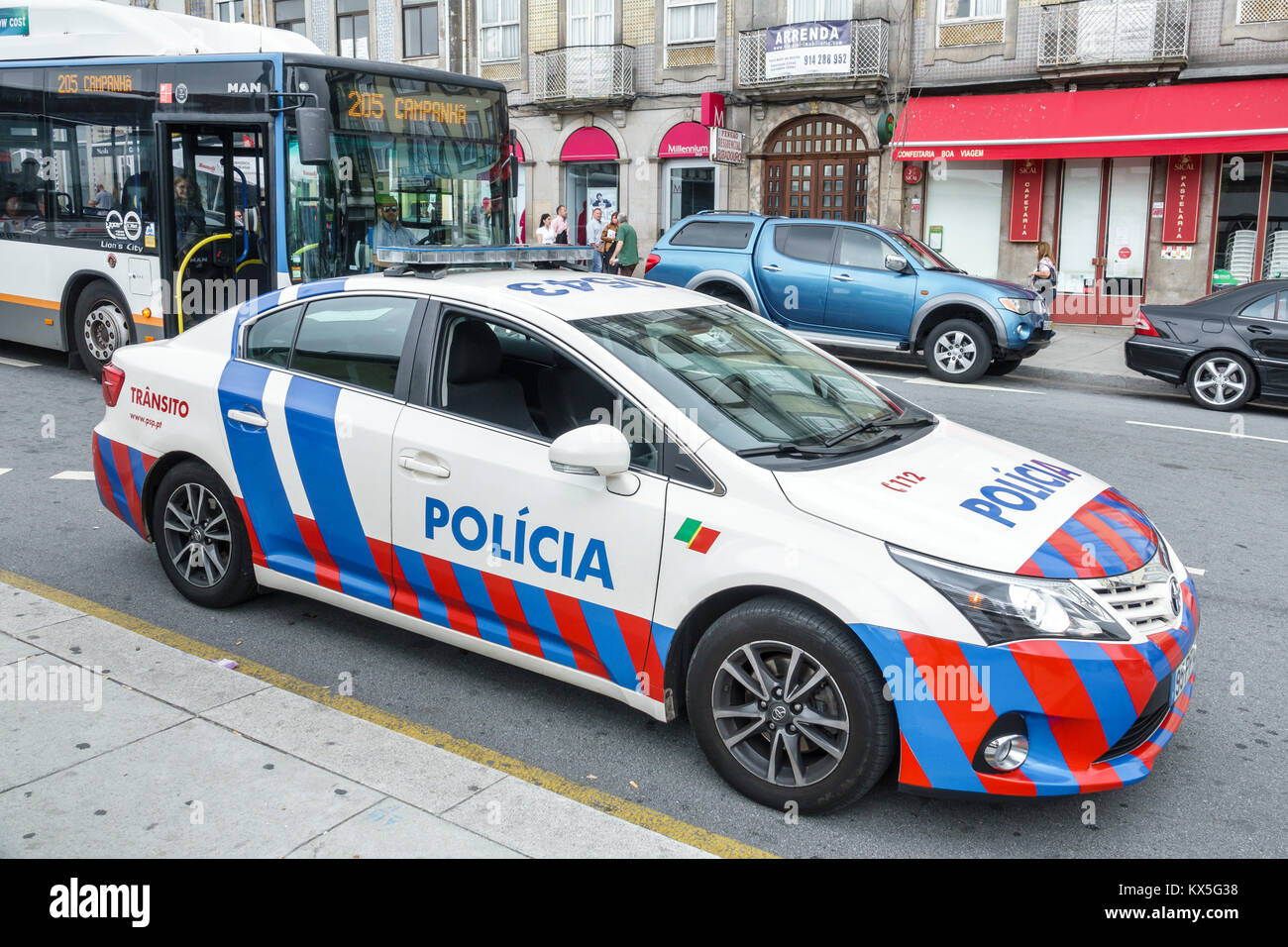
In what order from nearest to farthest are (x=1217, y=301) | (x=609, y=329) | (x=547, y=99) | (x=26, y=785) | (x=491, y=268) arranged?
(x=26, y=785), (x=609, y=329), (x=491, y=268), (x=1217, y=301), (x=547, y=99)

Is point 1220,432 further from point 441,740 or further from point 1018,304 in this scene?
point 441,740

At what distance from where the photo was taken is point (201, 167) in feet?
33.8

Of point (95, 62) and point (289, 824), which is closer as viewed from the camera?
point (289, 824)

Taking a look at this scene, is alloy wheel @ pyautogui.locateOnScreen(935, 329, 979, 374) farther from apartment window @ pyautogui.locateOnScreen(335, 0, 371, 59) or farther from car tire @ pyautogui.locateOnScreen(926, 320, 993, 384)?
apartment window @ pyautogui.locateOnScreen(335, 0, 371, 59)

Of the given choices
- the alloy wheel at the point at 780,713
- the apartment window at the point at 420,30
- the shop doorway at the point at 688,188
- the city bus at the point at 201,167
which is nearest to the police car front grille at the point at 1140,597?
the alloy wheel at the point at 780,713

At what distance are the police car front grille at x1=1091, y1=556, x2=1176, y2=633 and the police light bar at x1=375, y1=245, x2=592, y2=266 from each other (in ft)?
9.36

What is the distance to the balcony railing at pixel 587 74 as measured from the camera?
26438 millimetres

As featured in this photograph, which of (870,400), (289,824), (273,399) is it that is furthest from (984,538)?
(273,399)

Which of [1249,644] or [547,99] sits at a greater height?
[547,99]

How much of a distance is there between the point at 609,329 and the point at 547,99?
24722 mm

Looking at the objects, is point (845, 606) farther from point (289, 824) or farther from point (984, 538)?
point (289, 824)

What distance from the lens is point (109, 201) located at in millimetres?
10758

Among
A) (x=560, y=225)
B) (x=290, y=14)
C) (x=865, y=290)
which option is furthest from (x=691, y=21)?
(x=865, y=290)

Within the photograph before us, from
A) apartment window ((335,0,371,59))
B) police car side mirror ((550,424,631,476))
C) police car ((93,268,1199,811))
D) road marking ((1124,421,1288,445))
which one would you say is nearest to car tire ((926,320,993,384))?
road marking ((1124,421,1288,445))
